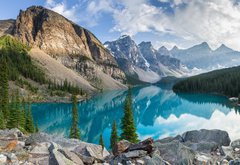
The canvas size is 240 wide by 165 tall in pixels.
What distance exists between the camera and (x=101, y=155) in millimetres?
15969

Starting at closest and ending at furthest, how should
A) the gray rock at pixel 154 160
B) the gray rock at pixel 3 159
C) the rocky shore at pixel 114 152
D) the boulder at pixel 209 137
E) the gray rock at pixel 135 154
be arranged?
the gray rock at pixel 3 159
the rocky shore at pixel 114 152
the gray rock at pixel 154 160
the gray rock at pixel 135 154
the boulder at pixel 209 137

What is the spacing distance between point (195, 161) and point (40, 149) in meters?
8.58

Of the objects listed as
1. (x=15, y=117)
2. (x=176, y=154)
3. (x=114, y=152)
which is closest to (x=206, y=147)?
(x=176, y=154)

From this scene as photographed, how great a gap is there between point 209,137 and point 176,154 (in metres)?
5.88

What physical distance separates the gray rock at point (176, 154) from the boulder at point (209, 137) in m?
4.83

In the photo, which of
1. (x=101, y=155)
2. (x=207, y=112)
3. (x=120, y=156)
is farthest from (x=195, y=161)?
(x=207, y=112)

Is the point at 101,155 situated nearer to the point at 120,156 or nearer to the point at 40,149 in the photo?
the point at 120,156

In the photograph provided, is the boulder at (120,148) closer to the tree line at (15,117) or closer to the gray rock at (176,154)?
the gray rock at (176,154)

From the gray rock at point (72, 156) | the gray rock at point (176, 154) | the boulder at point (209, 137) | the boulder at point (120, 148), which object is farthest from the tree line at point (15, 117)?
the gray rock at point (176, 154)

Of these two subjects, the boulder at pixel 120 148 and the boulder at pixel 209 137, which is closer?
the boulder at pixel 120 148

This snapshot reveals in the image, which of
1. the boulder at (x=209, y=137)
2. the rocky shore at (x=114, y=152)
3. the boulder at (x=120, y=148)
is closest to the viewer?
the rocky shore at (x=114, y=152)

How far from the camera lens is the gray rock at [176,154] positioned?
47.4 feet

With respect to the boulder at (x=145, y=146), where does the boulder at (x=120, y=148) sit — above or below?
below

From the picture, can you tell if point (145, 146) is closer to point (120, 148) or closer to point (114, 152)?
point (120, 148)
